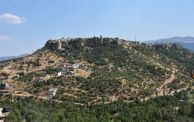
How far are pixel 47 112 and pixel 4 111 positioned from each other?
13.4 meters

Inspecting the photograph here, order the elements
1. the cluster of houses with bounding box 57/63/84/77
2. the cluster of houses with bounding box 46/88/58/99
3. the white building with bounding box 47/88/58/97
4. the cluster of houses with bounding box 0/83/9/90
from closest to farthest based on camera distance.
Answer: the cluster of houses with bounding box 46/88/58/99
the white building with bounding box 47/88/58/97
the cluster of houses with bounding box 0/83/9/90
the cluster of houses with bounding box 57/63/84/77

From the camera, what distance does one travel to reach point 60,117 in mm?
123188

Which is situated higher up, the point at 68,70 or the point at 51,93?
the point at 68,70

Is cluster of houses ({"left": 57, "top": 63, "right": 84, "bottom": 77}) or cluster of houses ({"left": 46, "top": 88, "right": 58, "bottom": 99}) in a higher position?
cluster of houses ({"left": 57, "top": 63, "right": 84, "bottom": 77})

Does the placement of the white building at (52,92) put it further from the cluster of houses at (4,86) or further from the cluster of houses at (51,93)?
the cluster of houses at (4,86)

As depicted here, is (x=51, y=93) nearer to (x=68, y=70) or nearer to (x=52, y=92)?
(x=52, y=92)

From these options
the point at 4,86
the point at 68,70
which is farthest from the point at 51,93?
the point at 68,70

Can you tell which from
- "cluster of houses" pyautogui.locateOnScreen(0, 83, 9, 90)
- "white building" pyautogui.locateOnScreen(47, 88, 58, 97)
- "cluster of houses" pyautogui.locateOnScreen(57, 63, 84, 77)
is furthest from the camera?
"cluster of houses" pyautogui.locateOnScreen(57, 63, 84, 77)

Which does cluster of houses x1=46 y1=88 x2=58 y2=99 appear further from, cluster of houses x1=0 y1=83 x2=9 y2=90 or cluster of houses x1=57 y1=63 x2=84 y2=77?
cluster of houses x1=57 y1=63 x2=84 y2=77

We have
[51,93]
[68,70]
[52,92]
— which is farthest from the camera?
[68,70]

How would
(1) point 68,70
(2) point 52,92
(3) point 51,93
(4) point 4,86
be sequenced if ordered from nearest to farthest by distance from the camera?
1. (3) point 51,93
2. (2) point 52,92
3. (4) point 4,86
4. (1) point 68,70

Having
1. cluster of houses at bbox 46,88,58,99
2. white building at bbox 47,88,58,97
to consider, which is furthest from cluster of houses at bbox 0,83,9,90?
white building at bbox 47,88,58,97

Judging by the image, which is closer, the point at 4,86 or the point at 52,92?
the point at 52,92

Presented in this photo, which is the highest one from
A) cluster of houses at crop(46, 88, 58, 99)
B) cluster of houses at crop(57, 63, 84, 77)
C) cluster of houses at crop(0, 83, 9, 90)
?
cluster of houses at crop(57, 63, 84, 77)
